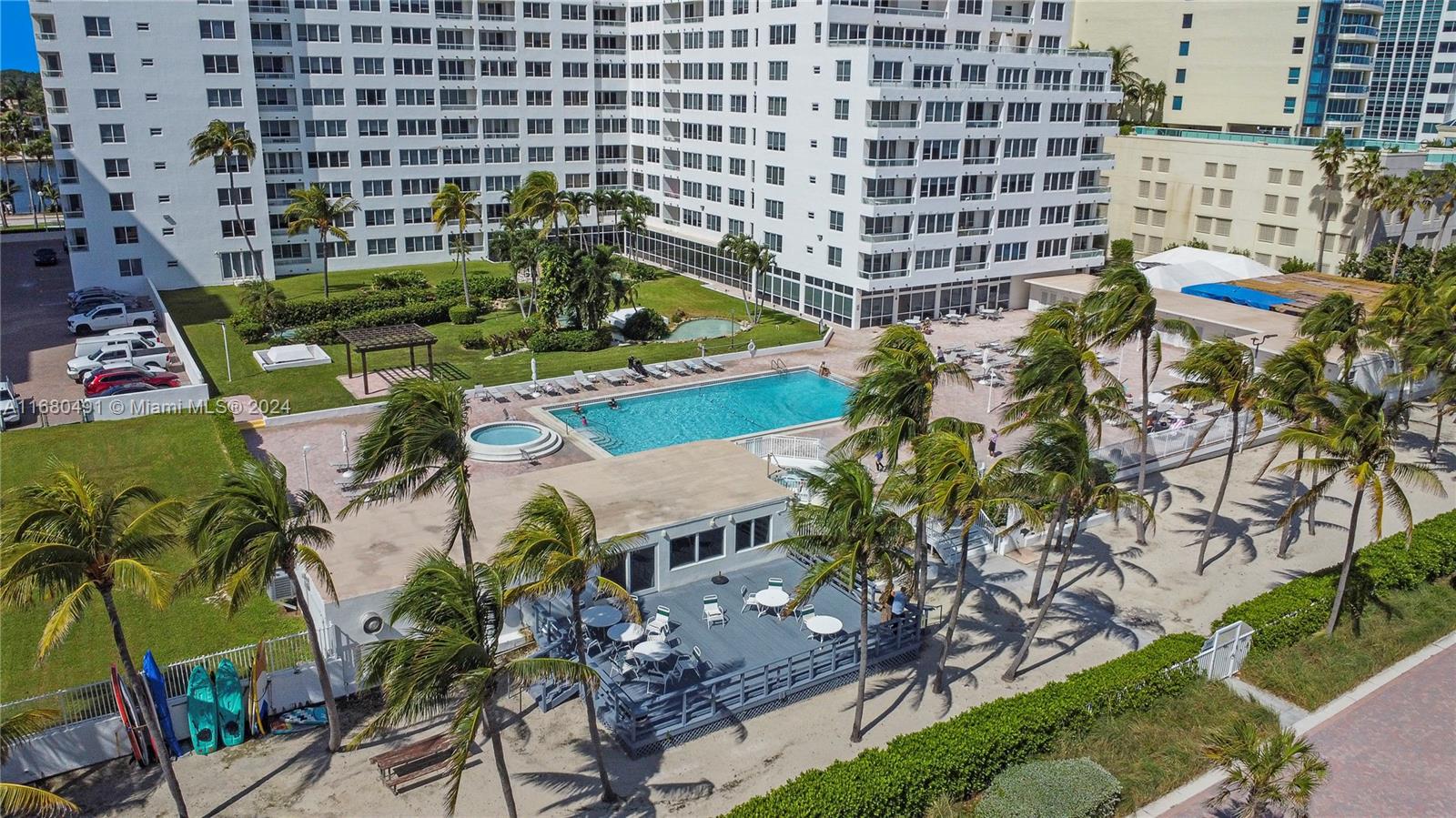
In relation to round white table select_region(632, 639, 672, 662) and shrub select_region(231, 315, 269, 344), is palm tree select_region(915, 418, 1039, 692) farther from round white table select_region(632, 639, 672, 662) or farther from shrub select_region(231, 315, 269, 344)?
shrub select_region(231, 315, 269, 344)

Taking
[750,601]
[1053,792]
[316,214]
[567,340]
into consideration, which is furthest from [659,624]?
[316,214]

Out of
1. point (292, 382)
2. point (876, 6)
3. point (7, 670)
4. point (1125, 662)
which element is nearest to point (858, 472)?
point (1125, 662)

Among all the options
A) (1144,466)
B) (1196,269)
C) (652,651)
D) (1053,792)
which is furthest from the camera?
(1196,269)

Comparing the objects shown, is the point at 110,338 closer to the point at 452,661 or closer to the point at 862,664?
the point at 452,661

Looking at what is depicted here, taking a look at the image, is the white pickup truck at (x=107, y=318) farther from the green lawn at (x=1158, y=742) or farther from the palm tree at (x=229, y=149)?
the green lawn at (x=1158, y=742)

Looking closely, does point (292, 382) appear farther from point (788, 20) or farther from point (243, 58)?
point (788, 20)

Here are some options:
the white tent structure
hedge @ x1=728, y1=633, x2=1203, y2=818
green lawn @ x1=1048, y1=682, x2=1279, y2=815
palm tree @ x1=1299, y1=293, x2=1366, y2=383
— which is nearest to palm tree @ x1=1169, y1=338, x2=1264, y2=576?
palm tree @ x1=1299, y1=293, x2=1366, y2=383
